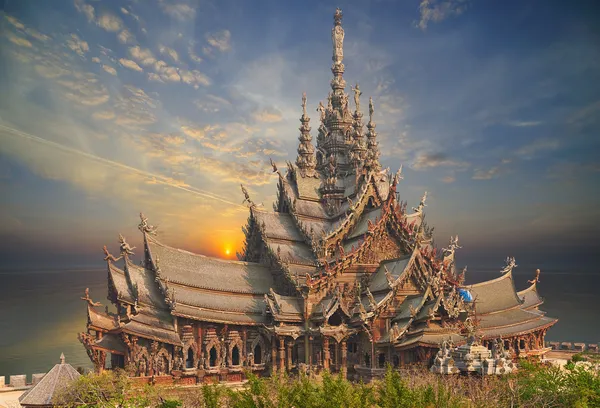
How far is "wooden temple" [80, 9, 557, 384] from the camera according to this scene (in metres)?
25.4

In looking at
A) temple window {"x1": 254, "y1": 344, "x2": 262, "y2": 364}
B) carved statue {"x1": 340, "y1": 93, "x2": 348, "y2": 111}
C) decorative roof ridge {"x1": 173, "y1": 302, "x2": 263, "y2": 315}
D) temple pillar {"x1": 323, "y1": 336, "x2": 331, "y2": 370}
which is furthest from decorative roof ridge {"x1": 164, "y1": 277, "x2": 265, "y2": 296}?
carved statue {"x1": 340, "y1": 93, "x2": 348, "y2": 111}

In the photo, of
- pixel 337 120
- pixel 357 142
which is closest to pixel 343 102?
pixel 337 120

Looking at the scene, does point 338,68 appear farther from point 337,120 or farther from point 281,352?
point 281,352

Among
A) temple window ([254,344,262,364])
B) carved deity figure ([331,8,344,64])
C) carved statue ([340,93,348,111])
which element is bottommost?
temple window ([254,344,262,364])

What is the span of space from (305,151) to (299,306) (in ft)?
44.4

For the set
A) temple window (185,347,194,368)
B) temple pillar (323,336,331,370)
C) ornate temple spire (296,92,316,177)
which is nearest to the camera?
temple window (185,347,194,368)

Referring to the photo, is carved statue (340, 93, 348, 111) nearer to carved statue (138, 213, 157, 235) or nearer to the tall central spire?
the tall central spire

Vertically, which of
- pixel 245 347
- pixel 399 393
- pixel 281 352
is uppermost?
pixel 245 347

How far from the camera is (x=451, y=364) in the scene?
18.0 m

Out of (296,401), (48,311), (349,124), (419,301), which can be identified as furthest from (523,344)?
(48,311)

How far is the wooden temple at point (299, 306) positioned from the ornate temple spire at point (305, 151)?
3915mm

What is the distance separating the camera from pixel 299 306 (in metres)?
28.3

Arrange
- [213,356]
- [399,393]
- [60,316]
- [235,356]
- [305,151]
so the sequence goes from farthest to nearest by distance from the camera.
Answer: [60,316], [305,151], [235,356], [213,356], [399,393]

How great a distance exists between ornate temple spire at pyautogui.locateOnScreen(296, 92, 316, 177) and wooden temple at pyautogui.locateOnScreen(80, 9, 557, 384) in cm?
392
